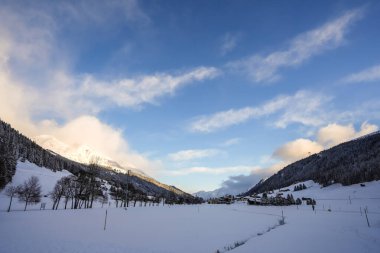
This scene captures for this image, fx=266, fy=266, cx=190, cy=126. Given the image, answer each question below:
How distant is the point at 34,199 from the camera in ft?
284

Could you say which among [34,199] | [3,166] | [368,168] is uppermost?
[368,168]

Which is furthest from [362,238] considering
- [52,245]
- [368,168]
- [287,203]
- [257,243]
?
[368,168]

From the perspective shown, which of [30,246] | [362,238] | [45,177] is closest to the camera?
[30,246]

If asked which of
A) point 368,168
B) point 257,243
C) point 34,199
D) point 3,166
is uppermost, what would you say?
point 368,168

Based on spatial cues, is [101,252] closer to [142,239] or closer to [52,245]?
[52,245]

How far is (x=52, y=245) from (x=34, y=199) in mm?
77926

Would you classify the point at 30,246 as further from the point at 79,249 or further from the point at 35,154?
the point at 35,154

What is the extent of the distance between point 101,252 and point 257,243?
1598 cm

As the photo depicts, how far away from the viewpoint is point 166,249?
23.6 meters

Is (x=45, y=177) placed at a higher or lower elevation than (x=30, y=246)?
higher

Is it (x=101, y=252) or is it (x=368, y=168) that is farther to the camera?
(x=368, y=168)

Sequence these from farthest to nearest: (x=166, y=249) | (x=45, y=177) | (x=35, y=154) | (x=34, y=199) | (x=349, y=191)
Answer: (x=35, y=154) < (x=349, y=191) < (x=45, y=177) < (x=34, y=199) < (x=166, y=249)

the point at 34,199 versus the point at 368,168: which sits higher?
the point at 368,168

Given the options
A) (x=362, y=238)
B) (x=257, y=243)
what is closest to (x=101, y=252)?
(x=257, y=243)
